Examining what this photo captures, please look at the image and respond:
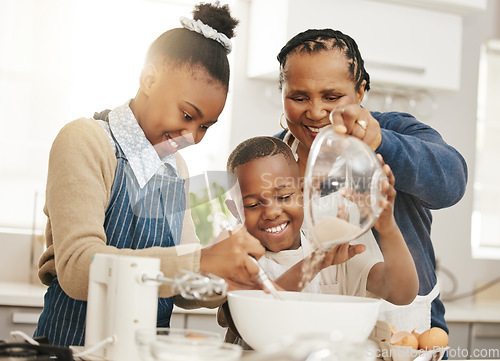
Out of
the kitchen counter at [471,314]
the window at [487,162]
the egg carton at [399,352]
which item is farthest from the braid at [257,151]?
the window at [487,162]

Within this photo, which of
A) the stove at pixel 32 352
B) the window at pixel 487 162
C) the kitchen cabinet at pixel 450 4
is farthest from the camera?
the window at pixel 487 162

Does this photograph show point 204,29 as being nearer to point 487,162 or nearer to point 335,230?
point 335,230

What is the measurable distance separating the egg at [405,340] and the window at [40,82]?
1540 millimetres

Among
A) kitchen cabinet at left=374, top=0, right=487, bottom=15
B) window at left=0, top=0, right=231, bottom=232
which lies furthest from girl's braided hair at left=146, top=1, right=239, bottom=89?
kitchen cabinet at left=374, top=0, right=487, bottom=15

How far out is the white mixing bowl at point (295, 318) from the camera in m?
0.71

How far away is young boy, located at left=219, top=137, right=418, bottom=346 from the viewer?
0.98m

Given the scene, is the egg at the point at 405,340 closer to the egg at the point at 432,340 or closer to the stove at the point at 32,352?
the egg at the point at 432,340

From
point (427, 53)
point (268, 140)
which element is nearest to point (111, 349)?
point (268, 140)

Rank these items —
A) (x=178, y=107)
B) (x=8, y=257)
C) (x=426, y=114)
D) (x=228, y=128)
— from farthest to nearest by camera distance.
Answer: (x=426, y=114)
(x=228, y=128)
(x=8, y=257)
(x=178, y=107)

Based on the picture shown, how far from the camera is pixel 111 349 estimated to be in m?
0.73

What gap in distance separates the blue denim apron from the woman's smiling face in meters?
0.31

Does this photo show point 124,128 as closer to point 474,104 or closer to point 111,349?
point 111,349

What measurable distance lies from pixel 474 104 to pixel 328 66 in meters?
1.80

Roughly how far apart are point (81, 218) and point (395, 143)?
509 mm
